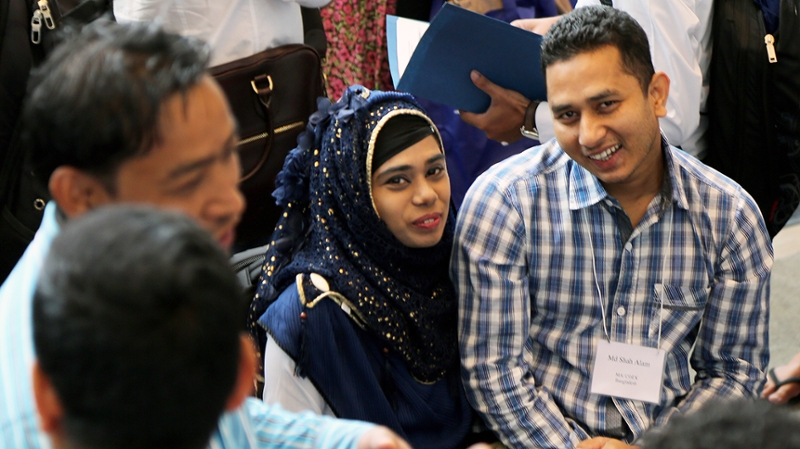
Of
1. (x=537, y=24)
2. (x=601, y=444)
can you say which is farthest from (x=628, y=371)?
(x=537, y=24)

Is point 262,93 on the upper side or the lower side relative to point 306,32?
lower

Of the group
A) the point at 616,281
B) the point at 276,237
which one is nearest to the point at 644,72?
the point at 616,281

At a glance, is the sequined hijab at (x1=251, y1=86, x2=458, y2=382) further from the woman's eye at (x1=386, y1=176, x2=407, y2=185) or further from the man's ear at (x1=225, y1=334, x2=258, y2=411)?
the man's ear at (x1=225, y1=334, x2=258, y2=411)

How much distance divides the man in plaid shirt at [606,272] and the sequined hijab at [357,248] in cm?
10

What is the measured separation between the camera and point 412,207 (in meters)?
1.87

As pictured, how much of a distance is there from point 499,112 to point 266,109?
0.68m

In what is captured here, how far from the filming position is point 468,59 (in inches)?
81.4

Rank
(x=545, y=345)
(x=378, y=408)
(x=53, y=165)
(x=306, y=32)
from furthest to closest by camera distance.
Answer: (x=306, y=32)
(x=545, y=345)
(x=378, y=408)
(x=53, y=165)

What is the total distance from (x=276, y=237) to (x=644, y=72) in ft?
3.29

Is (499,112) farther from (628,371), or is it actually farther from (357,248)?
(628,371)

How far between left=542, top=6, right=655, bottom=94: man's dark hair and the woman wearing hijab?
0.39 m

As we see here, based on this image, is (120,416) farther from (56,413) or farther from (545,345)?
(545,345)

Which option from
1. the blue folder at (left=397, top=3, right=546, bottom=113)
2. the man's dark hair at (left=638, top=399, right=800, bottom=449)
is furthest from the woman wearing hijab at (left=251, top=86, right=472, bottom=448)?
the man's dark hair at (left=638, top=399, right=800, bottom=449)

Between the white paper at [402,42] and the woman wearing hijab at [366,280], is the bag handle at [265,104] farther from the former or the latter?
the white paper at [402,42]
